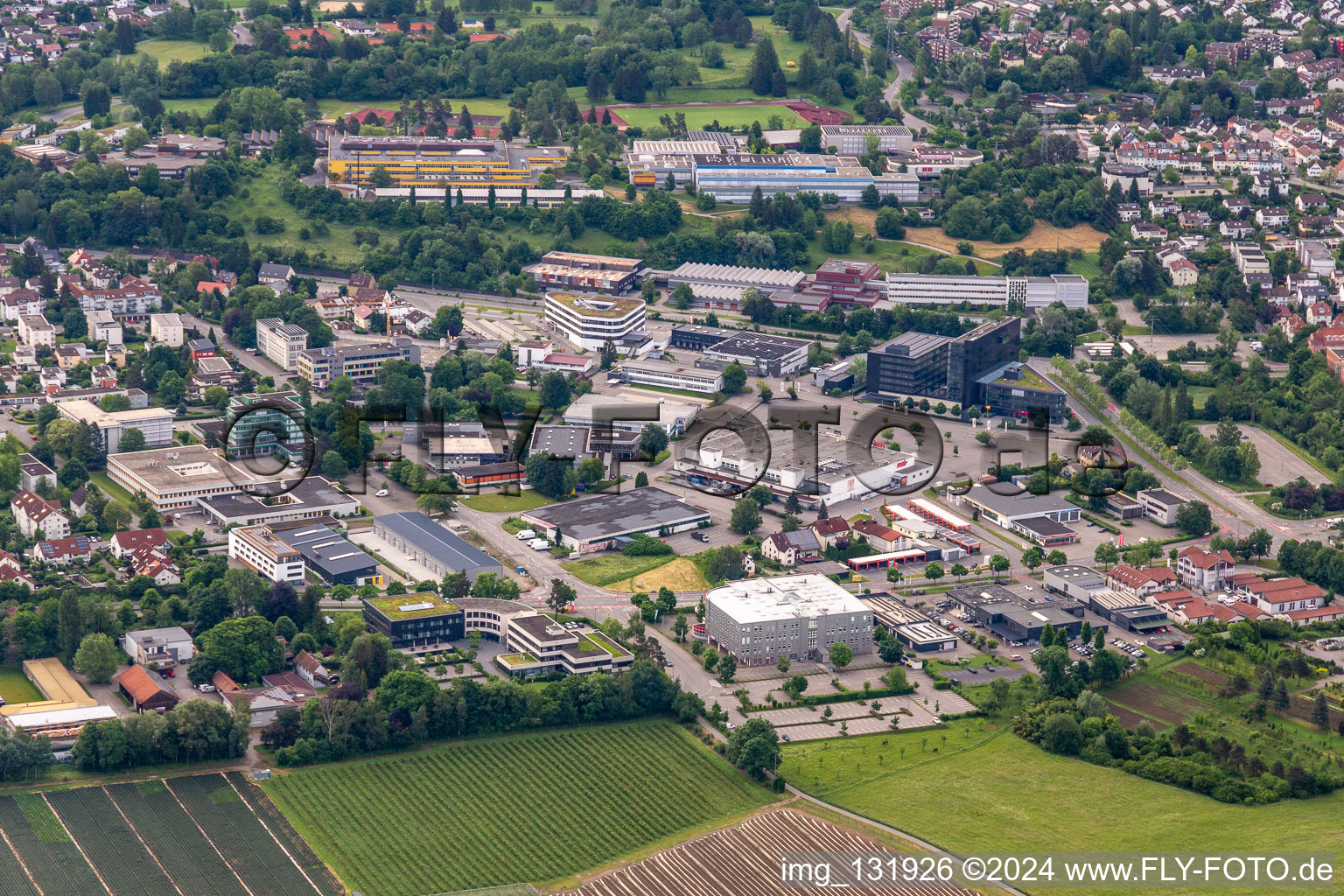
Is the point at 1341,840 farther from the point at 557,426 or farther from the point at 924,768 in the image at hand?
the point at 557,426

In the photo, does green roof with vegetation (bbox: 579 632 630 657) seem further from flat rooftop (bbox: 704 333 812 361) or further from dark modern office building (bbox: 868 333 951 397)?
flat rooftop (bbox: 704 333 812 361)

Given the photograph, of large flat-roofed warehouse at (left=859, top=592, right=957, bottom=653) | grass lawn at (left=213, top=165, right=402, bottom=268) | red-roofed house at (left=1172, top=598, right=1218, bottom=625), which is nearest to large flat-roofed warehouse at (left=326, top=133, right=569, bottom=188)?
grass lawn at (left=213, top=165, right=402, bottom=268)

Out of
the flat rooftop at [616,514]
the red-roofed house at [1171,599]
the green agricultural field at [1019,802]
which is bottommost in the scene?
the green agricultural field at [1019,802]

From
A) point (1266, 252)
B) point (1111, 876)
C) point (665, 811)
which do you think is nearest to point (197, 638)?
point (665, 811)

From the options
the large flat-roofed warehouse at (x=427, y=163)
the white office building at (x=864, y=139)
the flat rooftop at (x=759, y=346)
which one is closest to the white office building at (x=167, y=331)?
the large flat-roofed warehouse at (x=427, y=163)

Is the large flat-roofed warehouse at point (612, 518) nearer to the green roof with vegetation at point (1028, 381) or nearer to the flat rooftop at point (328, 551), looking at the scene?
the flat rooftop at point (328, 551)
